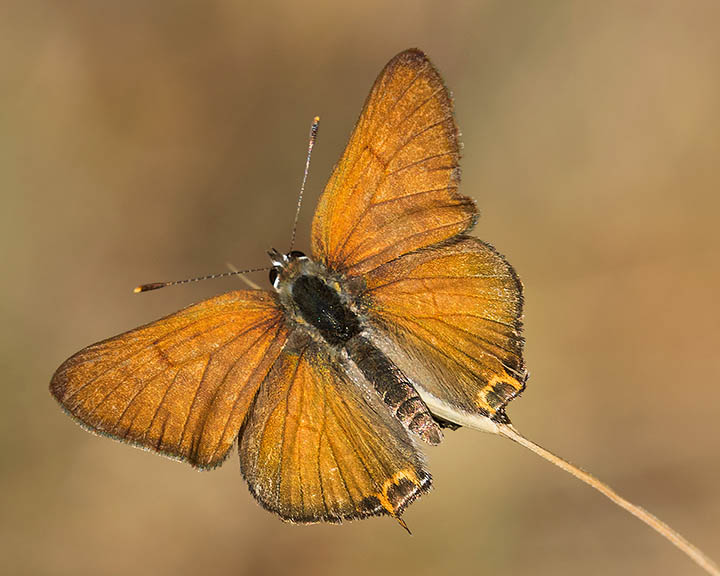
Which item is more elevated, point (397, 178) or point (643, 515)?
point (397, 178)

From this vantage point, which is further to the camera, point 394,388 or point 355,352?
point 355,352

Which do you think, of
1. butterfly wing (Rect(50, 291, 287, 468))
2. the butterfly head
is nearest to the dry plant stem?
butterfly wing (Rect(50, 291, 287, 468))

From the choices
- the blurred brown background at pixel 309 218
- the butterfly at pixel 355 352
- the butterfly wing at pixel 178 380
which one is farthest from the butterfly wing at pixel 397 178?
the blurred brown background at pixel 309 218

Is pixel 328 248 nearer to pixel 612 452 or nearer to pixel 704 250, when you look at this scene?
pixel 612 452

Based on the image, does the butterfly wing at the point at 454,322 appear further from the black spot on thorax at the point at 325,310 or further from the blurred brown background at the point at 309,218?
the blurred brown background at the point at 309,218

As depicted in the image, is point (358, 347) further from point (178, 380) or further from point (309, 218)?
point (309, 218)

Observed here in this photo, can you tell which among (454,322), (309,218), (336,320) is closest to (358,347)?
(336,320)

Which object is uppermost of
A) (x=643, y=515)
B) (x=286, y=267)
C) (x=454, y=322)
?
(x=286, y=267)
